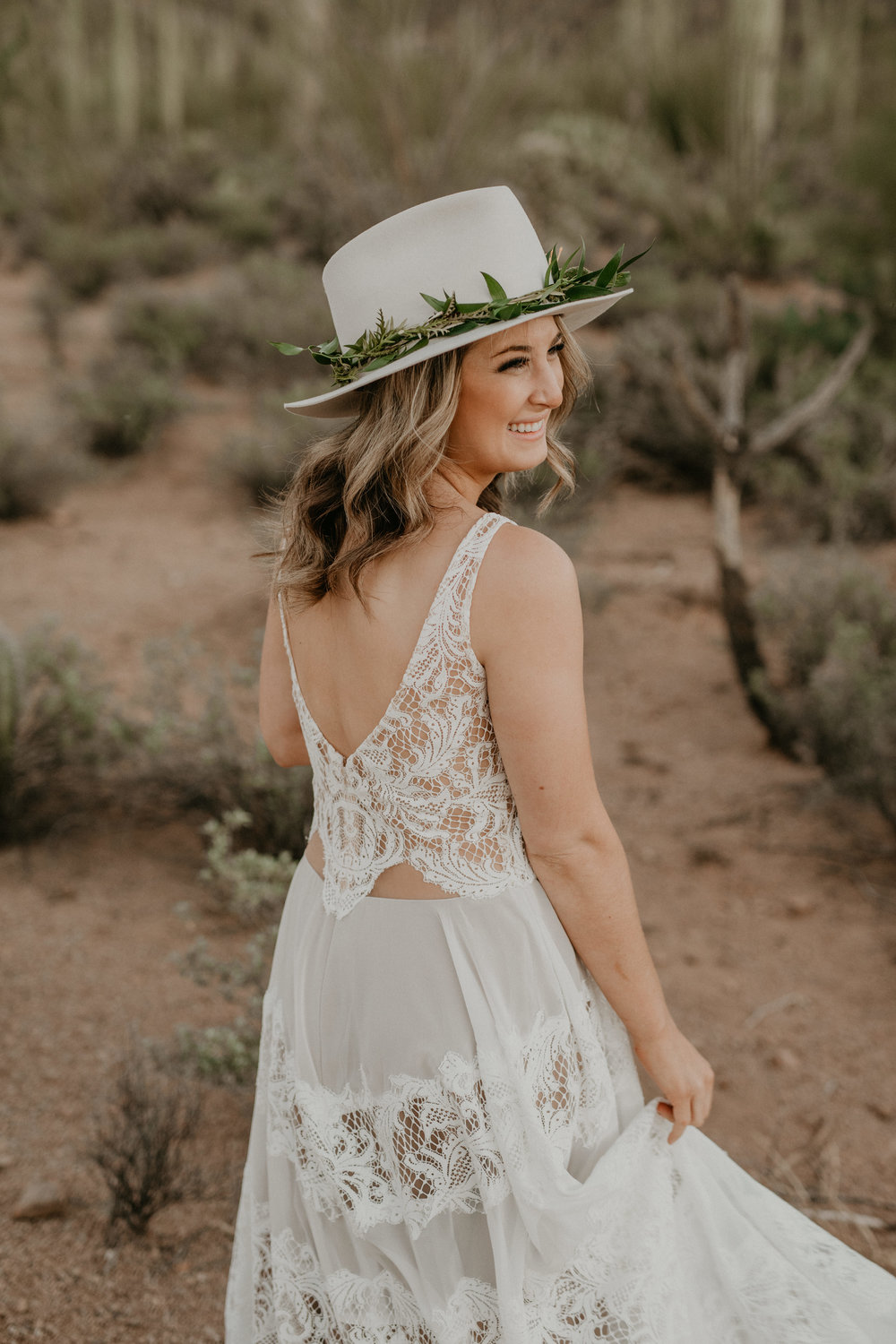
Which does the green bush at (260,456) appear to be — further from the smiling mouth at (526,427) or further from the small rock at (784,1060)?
the smiling mouth at (526,427)

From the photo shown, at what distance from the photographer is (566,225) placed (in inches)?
420

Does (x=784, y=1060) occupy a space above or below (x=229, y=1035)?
below

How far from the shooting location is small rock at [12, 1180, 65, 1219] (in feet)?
7.80

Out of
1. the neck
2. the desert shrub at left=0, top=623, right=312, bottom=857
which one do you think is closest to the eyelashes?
the neck

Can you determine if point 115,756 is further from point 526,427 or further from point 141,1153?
point 526,427

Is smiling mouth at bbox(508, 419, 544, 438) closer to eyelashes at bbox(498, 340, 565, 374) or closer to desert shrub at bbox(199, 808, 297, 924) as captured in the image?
eyelashes at bbox(498, 340, 565, 374)

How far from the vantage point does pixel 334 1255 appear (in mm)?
1610

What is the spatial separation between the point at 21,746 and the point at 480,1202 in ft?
9.64

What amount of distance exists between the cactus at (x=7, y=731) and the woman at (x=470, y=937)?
8.29ft

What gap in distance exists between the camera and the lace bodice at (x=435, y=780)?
134 cm

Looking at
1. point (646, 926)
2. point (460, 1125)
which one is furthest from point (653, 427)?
point (460, 1125)

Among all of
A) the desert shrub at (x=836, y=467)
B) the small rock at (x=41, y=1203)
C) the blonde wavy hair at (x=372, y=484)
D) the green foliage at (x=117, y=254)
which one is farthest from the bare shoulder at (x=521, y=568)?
the green foliage at (x=117, y=254)

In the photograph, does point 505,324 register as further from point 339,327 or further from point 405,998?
point 405,998

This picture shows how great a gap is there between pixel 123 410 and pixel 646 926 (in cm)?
574
